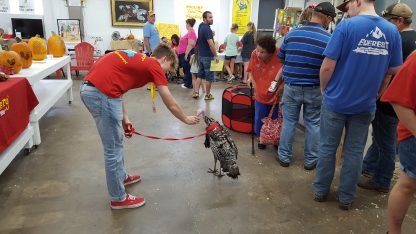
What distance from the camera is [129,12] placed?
29.2 ft

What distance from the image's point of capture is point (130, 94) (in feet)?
19.6

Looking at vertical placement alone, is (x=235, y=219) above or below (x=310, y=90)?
below

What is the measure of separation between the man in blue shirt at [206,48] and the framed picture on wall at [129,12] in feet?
14.3

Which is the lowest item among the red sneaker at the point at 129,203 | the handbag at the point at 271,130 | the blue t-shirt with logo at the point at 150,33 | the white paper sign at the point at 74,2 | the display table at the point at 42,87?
the red sneaker at the point at 129,203

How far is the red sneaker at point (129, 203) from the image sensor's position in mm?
2303

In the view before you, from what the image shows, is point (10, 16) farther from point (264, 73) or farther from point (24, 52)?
point (264, 73)

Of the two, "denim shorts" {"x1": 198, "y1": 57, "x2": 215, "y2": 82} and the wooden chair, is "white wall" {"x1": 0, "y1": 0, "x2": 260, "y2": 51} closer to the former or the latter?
the wooden chair

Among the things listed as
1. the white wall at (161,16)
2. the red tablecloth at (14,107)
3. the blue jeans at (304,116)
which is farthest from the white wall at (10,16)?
the blue jeans at (304,116)

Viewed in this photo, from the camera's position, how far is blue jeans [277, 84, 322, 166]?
2766mm

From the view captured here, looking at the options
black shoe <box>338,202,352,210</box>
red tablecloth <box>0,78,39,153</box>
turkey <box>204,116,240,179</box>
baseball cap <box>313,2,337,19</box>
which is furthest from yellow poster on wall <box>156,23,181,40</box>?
black shoe <box>338,202,352,210</box>

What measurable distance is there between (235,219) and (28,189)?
5.58ft

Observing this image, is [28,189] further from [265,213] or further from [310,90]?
[310,90]

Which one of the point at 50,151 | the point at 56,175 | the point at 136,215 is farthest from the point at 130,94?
the point at 136,215

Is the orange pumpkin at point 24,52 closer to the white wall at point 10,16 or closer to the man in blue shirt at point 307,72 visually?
the man in blue shirt at point 307,72
